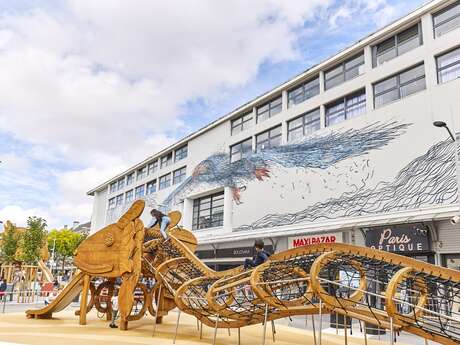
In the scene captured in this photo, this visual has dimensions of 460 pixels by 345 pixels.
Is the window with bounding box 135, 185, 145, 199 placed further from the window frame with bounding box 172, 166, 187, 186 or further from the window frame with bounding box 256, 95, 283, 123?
the window frame with bounding box 256, 95, 283, 123

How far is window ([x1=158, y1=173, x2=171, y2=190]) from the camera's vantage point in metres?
32.6

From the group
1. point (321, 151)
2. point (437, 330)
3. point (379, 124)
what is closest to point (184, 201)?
point (321, 151)

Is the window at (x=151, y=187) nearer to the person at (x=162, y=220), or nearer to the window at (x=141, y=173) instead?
→ the window at (x=141, y=173)

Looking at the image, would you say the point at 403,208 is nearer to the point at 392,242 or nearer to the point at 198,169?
the point at 392,242

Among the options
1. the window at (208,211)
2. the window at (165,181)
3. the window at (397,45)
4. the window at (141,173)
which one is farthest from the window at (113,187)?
the window at (397,45)

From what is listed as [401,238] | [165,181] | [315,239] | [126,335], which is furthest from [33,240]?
[401,238]

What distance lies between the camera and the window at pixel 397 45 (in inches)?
644

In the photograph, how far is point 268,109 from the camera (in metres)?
23.5

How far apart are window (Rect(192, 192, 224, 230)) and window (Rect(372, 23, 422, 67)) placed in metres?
12.7

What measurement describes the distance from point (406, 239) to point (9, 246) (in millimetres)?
25249

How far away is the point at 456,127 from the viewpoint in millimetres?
14047

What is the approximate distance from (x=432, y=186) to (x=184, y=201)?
59.5ft

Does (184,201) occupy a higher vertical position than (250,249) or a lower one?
higher

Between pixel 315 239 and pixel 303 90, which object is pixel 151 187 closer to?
pixel 303 90
